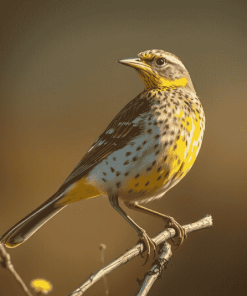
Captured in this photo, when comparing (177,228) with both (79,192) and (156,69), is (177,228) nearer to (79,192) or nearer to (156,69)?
(79,192)

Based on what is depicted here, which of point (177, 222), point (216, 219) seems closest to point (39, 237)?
point (177, 222)

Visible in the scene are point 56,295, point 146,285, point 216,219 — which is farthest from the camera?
point 216,219

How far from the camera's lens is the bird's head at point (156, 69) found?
941 mm

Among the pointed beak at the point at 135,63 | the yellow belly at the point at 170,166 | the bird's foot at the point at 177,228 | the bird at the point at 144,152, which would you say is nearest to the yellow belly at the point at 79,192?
the bird at the point at 144,152

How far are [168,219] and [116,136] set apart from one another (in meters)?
0.30

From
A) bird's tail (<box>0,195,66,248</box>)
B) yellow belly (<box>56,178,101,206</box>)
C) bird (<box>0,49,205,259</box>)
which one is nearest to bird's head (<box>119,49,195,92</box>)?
bird (<box>0,49,205,259</box>)

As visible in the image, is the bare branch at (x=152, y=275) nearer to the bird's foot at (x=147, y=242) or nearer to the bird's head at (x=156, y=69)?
the bird's foot at (x=147, y=242)

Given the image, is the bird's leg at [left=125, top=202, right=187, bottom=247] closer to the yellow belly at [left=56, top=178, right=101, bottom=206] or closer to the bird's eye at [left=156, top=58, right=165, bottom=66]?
the yellow belly at [left=56, top=178, right=101, bottom=206]

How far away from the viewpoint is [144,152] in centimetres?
84

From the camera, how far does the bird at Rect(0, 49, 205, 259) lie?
845 millimetres

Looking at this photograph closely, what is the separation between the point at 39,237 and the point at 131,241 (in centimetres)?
27

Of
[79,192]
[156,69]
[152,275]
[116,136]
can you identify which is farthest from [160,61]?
[152,275]

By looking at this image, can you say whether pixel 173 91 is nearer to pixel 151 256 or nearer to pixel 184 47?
pixel 184 47

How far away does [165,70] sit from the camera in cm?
96
